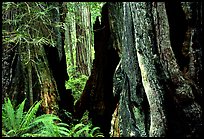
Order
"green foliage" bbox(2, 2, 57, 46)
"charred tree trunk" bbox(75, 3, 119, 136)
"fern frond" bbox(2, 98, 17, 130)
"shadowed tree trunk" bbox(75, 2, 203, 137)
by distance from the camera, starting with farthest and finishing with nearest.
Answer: "charred tree trunk" bbox(75, 3, 119, 136)
"green foliage" bbox(2, 2, 57, 46)
"fern frond" bbox(2, 98, 17, 130)
"shadowed tree trunk" bbox(75, 2, 203, 137)

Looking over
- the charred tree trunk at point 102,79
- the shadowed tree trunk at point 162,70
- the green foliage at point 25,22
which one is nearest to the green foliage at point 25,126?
the shadowed tree trunk at point 162,70

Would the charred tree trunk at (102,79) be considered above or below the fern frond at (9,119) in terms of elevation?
above

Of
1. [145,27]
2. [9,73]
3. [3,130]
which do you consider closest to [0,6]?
[9,73]

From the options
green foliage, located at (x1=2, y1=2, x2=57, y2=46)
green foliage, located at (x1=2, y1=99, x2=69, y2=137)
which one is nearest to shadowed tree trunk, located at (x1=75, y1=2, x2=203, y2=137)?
green foliage, located at (x1=2, y1=99, x2=69, y2=137)

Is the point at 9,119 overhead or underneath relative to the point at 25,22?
underneath

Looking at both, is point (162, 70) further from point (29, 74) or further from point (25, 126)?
point (29, 74)

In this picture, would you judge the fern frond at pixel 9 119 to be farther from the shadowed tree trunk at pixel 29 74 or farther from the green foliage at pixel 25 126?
the shadowed tree trunk at pixel 29 74

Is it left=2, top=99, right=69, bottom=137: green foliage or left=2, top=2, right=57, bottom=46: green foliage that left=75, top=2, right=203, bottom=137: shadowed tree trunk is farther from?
left=2, top=2, right=57, bottom=46: green foliage

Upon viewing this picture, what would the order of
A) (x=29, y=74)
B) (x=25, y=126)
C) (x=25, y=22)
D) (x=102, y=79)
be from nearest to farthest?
(x=25, y=126), (x=25, y=22), (x=29, y=74), (x=102, y=79)

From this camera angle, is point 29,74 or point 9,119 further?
point 29,74

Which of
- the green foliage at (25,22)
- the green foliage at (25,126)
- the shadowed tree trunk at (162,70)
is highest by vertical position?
the green foliage at (25,22)

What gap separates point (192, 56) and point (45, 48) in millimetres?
4400

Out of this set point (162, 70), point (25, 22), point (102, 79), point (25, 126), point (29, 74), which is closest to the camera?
point (162, 70)

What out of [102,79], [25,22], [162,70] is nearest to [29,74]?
[25,22]
